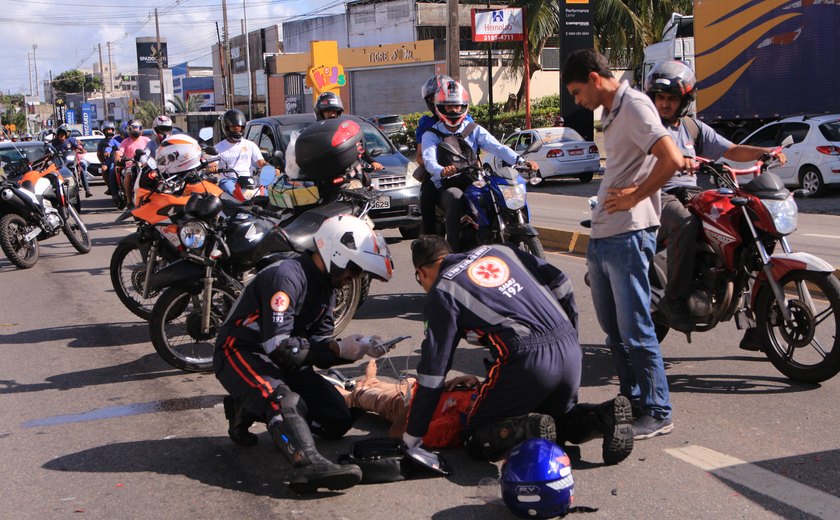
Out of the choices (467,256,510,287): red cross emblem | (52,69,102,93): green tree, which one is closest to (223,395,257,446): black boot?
(467,256,510,287): red cross emblem

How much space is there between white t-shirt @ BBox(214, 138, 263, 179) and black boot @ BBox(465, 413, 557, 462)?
6.89 meters

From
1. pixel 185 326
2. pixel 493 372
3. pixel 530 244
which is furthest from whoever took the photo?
pixel 530 244

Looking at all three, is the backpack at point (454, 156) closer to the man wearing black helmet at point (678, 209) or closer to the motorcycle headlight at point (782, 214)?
the man wearing black helmet at point (678, 209)

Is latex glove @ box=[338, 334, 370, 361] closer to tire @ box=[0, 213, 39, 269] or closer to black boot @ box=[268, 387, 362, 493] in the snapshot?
black boot @ box=[268, 387, 362, 493]

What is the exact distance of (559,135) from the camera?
24469 mm

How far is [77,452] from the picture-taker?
5207mm

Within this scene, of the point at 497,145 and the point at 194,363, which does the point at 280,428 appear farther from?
the point at 497,145

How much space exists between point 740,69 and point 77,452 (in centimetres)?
2175

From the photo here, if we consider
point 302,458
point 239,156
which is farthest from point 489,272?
point 239,156

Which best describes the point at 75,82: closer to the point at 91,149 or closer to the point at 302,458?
the point at 91,149

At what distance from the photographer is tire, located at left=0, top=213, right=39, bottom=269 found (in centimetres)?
1221

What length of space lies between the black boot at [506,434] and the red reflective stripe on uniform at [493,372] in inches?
4.4

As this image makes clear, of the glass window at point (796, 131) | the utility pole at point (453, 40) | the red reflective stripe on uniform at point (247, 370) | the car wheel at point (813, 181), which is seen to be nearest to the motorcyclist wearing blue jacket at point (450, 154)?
the red reflective stripe on uniform at point (247, 370)

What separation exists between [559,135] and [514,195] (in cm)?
1724
